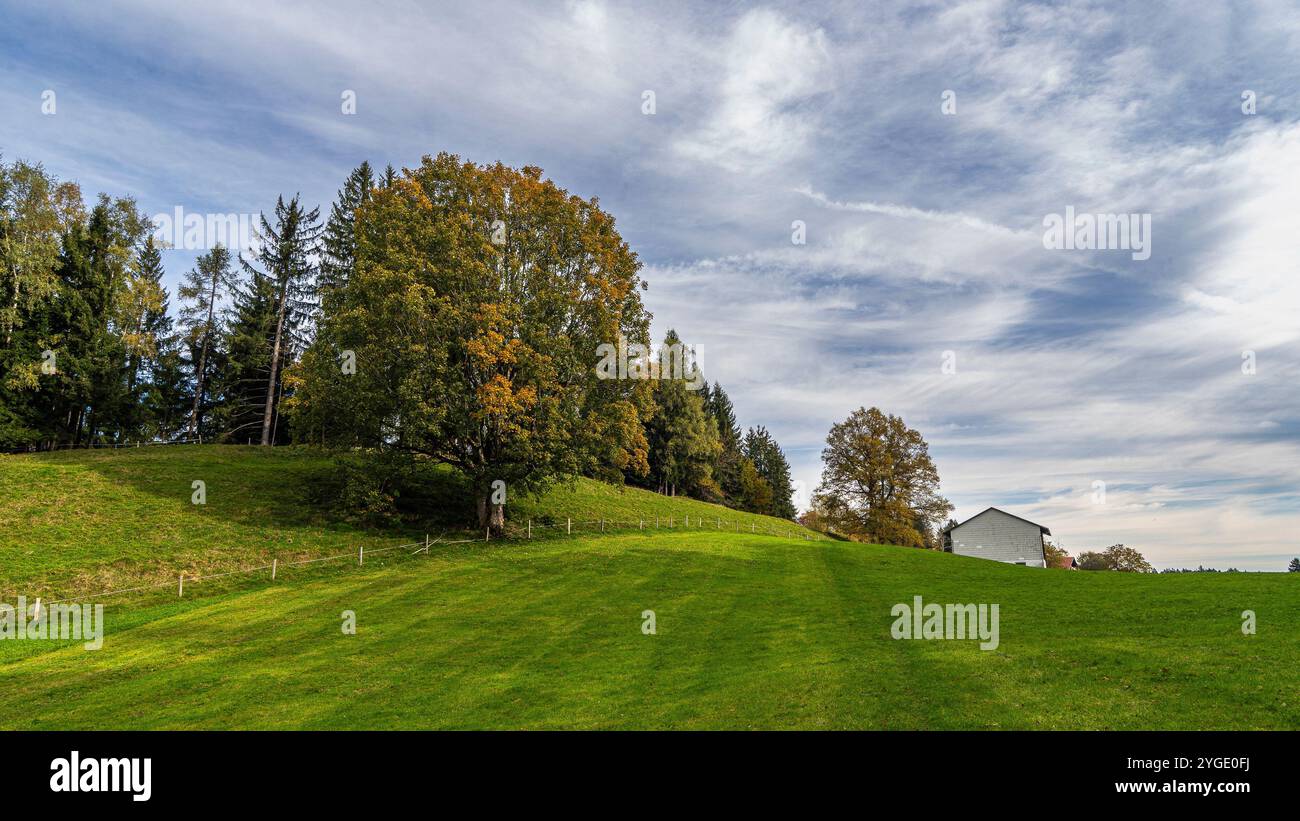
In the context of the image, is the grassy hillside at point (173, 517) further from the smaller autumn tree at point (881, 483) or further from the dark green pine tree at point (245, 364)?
the smaller autumn tree at point (881, 483)

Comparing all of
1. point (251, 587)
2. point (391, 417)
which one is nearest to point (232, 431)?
point (391, 417)

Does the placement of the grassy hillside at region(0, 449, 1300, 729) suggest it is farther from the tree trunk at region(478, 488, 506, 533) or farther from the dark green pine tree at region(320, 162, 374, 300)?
the dark green pine tree at region(320, 162, 374, 300)

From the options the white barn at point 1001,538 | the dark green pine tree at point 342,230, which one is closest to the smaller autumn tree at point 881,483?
the white barn at point 1001,538

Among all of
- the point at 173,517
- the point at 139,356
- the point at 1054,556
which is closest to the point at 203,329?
the point at 139,356

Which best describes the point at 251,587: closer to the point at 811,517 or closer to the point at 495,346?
the point at 495,346

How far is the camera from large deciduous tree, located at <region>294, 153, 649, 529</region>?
34.1 metres

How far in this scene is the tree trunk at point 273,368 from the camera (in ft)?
194

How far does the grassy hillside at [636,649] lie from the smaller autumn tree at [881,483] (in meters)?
34.0

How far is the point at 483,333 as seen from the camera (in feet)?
112

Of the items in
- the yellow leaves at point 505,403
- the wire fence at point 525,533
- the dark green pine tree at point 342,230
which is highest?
the dark green pine tree at point 342,230

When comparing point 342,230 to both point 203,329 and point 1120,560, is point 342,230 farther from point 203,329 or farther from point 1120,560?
point 1120,560

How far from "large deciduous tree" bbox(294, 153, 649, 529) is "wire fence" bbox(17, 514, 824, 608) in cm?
247

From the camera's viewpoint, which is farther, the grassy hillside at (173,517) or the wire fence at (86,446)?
the wire fence at (86,446)

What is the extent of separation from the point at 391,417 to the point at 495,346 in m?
7.90
